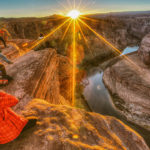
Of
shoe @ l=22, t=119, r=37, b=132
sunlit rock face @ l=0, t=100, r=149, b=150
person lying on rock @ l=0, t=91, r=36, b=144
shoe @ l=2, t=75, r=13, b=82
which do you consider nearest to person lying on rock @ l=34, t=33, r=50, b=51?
shoe @ l=2, t=75, r=13, b=82

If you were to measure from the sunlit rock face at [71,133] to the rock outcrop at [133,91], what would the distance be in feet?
28.3

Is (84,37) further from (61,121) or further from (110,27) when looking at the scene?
(61,121)

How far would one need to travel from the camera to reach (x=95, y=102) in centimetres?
1233

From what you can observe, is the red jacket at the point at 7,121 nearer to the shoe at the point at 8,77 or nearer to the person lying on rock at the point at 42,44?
the shoe at the point at 8,77

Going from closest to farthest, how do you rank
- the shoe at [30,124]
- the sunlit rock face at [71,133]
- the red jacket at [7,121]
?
the red jacket at [7,121] < the sunlit rock face at [71,133] < the shoe at [30,124]

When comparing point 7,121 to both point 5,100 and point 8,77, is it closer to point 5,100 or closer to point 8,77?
point 5,100

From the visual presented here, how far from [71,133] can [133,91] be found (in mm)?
10339

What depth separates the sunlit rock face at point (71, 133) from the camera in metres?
1.86

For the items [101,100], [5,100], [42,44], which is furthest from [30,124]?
[101,100]

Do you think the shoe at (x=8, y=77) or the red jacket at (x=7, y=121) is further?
the shoe at (x=8, y=77)

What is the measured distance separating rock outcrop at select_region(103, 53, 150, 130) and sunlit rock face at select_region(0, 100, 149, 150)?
28.3ft

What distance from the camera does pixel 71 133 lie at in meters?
2.12

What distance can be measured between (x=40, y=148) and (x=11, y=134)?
0.60 meters

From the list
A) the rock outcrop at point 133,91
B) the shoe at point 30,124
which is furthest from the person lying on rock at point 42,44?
the rock outcrop at point 133,91
